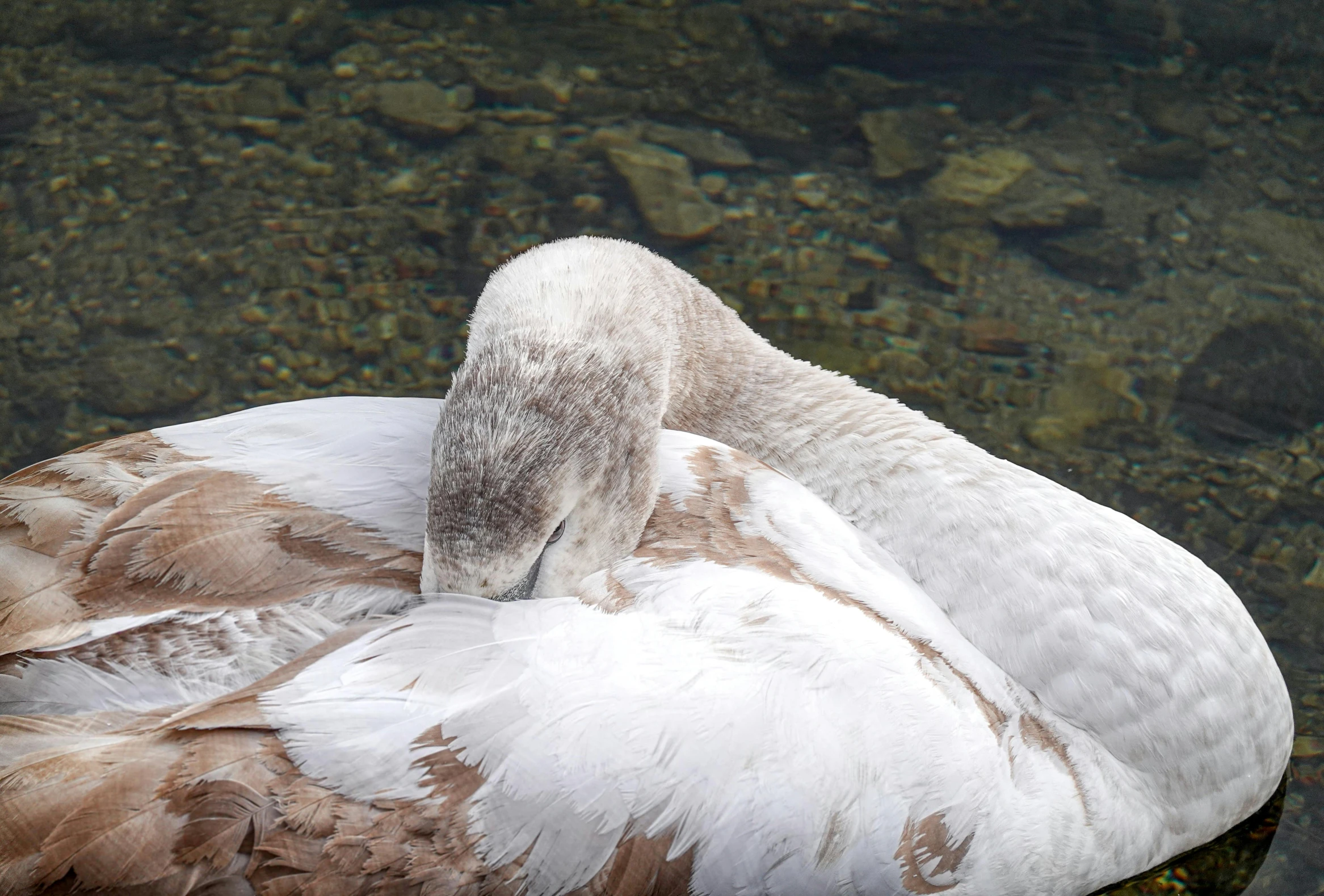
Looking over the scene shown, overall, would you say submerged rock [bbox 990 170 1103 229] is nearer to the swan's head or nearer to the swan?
the swan

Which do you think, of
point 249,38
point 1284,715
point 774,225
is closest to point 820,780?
point 1284,715

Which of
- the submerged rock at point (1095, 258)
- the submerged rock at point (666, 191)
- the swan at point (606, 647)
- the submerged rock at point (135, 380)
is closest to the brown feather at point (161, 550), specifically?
the swan at point (606, 647)

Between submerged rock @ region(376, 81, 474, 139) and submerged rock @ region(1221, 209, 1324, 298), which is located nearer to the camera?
submerged rock @ region(1221, 209, 1324, 298)

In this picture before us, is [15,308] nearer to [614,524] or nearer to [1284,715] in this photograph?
[614,524]

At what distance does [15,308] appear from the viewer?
465 cm

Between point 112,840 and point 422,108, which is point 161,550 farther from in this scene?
point 422,108

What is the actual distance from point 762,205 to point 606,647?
318 centimetres

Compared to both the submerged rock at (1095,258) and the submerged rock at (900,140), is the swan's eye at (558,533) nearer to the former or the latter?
the submerged rock at (1095,258)

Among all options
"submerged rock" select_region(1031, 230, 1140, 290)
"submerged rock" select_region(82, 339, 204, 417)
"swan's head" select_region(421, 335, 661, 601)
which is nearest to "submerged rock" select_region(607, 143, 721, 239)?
"submerged rock" select_region(1031, 230, 1140, 290)

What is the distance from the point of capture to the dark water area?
14.2 feet

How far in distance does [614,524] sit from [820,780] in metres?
0.61

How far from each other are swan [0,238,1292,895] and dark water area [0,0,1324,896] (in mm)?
1098

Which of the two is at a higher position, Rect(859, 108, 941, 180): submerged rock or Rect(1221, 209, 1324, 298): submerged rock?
Rect(859, 108, 941, 180): submerged rock

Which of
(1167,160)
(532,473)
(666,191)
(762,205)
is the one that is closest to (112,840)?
(532,473)
